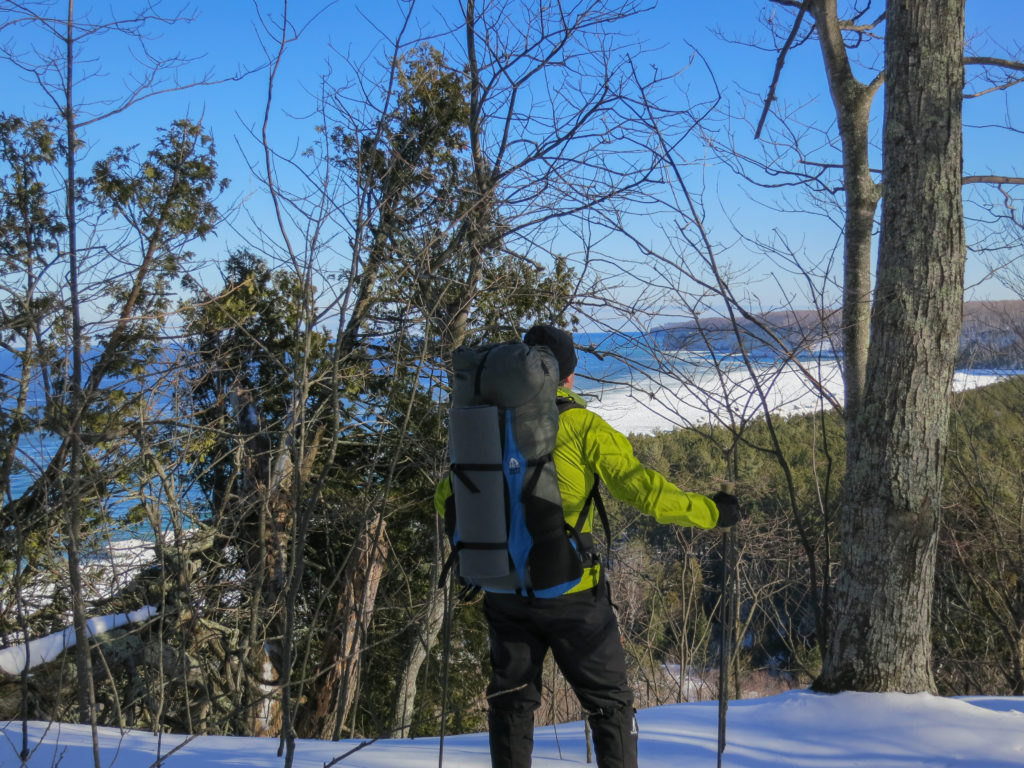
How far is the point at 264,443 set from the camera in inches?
427

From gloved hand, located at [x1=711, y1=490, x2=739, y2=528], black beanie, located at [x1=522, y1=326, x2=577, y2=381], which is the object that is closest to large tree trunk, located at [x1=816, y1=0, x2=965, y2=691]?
gloved hand, located at [x1=711, y1=490, x2=739, y2=528]

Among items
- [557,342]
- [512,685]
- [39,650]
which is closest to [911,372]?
[557,342]

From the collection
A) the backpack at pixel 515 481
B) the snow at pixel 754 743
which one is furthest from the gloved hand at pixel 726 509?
the snow at pixel 754 743

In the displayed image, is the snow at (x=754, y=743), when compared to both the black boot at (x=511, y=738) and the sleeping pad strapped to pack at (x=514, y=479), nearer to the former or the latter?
the black boot at (x=511, y=738)

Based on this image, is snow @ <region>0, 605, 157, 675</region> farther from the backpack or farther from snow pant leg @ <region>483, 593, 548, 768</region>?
the backpack

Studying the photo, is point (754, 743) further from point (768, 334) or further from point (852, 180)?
point (852, 180)

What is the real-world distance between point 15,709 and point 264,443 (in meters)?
4.55

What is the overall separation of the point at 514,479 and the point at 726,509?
0.65m

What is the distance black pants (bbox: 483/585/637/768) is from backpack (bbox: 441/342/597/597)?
92 millimetres

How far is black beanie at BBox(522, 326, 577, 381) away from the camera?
7.71ft

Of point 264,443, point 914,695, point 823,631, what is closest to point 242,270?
point 264,443

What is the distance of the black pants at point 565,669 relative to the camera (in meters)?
2.23

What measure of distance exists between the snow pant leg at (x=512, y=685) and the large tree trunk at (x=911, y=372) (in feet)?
6.86

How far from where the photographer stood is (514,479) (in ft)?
7.20
